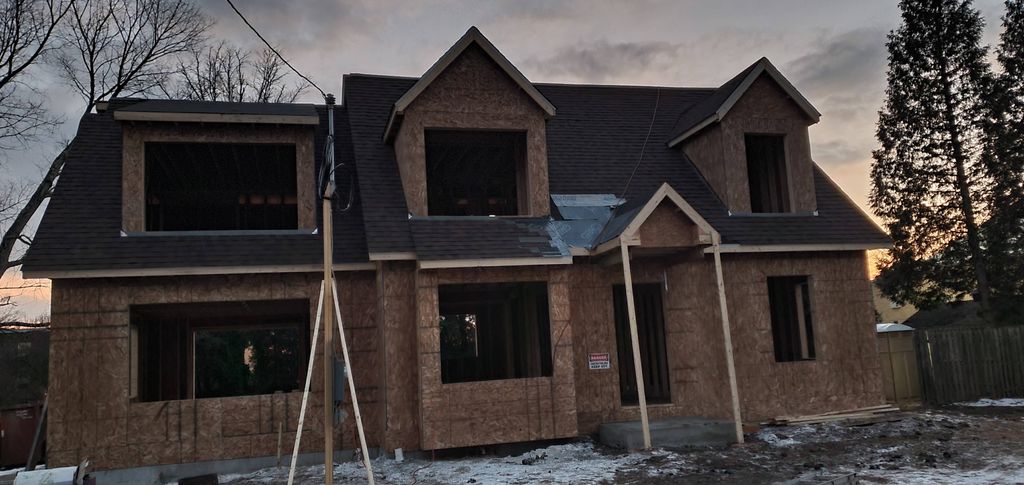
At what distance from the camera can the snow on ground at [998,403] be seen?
16678 millimetres

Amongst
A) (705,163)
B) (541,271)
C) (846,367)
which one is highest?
(705,163)

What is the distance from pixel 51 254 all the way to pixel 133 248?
3.98 ft

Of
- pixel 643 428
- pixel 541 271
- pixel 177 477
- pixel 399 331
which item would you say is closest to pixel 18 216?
pixel 177 477

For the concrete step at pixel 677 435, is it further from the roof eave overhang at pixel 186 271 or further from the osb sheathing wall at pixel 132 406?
the roof eave overhang at pixel 186 271

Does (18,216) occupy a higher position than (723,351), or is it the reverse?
(18,216)

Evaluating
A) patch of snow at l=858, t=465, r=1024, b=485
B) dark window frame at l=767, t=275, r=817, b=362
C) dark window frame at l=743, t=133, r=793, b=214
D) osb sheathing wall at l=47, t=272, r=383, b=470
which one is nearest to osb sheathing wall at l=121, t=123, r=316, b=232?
osb sheathing wall at l=47, t=272, r=383, b=470

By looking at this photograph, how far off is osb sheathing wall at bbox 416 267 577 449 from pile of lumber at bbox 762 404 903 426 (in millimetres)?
4431

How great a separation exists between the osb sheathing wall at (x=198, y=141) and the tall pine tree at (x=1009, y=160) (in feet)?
69.5

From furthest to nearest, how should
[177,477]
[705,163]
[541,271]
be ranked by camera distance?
[705,163] → [541,271] → [177,477]

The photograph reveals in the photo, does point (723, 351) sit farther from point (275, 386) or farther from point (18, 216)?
point (18, 216)

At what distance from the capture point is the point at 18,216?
845 inches

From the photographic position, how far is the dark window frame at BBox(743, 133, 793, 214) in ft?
52.3

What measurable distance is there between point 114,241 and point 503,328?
9.54m

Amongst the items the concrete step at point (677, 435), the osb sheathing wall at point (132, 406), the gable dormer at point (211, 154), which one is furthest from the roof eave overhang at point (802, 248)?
the gable dormer at point (211, 154)
